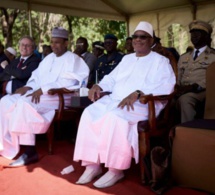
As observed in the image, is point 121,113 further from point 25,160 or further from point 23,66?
point 23,66

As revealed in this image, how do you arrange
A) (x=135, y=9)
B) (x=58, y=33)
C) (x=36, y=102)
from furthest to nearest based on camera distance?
(x=135, y=9) < (x=58, y=33) < (x=36, y=102)

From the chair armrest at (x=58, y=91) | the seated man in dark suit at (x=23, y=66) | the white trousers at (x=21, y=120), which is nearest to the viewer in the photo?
the white trousers at (x=21, y=120)

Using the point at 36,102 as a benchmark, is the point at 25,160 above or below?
below

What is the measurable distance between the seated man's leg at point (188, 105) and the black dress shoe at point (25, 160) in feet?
5.96

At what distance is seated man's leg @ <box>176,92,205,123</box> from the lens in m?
3.72

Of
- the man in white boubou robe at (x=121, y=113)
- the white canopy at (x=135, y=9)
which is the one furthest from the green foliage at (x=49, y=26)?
the man in white boubou robe at (x=121, y=113)

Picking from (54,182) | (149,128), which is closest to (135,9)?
(149,128)

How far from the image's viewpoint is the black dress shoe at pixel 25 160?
3672 mm

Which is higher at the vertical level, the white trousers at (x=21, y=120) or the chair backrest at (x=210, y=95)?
the chair backrest at (x=210, y=95)

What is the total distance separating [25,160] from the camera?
12.2ft

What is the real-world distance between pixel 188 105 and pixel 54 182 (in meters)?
1.76

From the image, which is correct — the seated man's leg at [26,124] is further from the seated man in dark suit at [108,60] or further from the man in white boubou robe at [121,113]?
the seated man in dark suit at [108,60]

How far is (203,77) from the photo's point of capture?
405cm

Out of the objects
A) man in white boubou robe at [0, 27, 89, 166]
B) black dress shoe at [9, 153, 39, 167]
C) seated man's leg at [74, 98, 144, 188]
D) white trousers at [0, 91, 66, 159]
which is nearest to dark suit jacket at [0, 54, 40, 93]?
man in white boubou robe at [0, 27, 89, 166]
